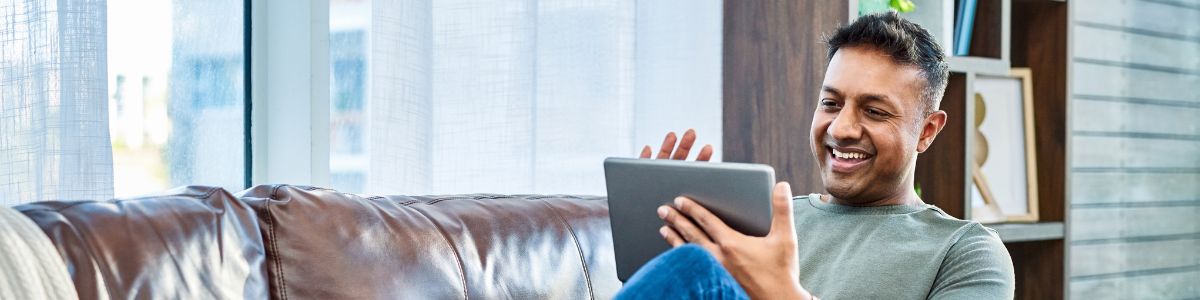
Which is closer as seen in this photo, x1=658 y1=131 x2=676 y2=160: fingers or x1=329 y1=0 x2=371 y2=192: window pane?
x1=658 y1=131 x2=676 y2=160: fingers

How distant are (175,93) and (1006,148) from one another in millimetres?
1905

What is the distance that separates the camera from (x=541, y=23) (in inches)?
85.7

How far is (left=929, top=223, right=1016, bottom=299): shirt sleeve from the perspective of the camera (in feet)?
4.54

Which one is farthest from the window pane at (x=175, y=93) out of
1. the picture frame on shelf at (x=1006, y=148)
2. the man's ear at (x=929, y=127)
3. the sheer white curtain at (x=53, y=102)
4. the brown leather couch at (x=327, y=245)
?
the picture frame on shelf at (x=1006, y=148)

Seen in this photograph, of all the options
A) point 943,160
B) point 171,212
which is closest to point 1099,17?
point 943,160

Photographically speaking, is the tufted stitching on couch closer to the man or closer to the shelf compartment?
the man

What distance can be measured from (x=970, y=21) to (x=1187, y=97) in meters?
0.99

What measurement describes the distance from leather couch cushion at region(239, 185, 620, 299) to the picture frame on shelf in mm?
1189

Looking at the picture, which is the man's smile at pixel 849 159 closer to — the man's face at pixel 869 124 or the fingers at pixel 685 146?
the man's face at pixel 869 124

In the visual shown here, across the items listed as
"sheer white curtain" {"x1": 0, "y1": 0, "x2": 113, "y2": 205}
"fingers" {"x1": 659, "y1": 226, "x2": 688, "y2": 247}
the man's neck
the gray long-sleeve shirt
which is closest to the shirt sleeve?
the gray long-sleeve shirt

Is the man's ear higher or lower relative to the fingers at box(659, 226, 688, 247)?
higher

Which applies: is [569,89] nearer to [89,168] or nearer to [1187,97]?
[89,168]

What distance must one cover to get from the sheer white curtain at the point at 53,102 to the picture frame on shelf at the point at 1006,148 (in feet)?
6.23

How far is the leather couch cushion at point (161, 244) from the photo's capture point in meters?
1.20
